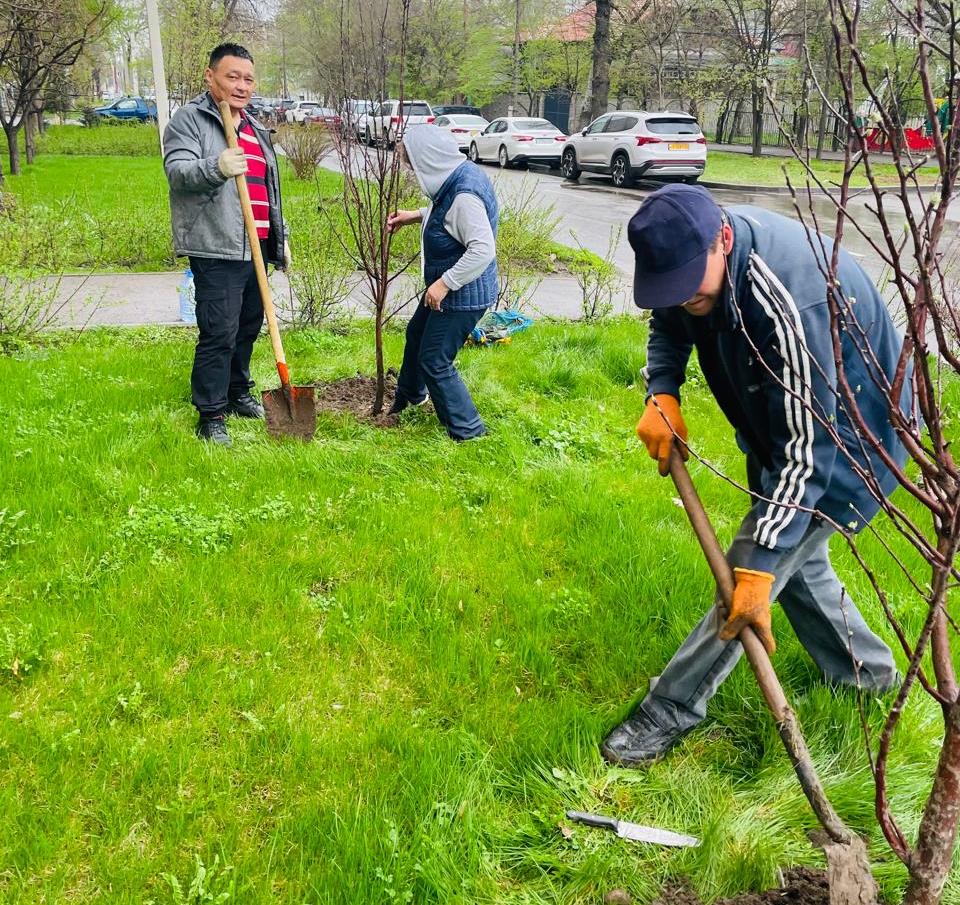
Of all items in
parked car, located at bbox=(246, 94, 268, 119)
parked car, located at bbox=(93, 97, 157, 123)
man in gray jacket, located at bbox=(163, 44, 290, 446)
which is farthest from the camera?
parked car, located at bbox=(93, 97, 157, 123)

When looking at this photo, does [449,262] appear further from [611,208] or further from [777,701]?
[611,208]

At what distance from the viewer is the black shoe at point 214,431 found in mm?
4527

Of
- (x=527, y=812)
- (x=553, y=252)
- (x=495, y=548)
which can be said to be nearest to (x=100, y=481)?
(x=495, y=548)

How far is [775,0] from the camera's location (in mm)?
28203

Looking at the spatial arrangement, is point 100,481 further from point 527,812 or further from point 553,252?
point 553,252

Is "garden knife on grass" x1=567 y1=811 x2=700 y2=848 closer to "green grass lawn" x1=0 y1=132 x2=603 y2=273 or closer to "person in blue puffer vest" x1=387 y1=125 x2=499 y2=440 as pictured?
"person in blue puffer vest" x1=387 y1=125 x2=499 y2=440

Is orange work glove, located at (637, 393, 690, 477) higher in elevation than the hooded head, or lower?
lower

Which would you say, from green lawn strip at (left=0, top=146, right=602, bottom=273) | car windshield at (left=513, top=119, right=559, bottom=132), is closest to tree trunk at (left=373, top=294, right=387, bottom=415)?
green lawn strip at (left=0, top=146, right=602, bottom=273)

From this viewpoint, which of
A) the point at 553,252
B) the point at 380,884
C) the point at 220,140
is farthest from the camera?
the point at 553,252

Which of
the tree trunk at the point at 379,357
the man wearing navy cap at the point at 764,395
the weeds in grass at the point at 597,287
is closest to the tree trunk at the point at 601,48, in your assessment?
the weeds in grass at the point at 597,287

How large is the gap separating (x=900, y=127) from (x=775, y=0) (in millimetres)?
32190

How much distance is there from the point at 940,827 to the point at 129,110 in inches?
1758

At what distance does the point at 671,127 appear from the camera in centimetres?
1895

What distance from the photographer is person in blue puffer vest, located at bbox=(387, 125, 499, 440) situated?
4137 mm
